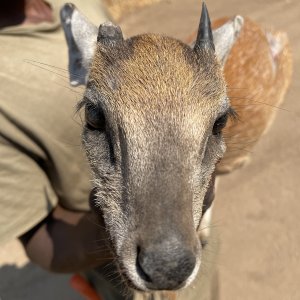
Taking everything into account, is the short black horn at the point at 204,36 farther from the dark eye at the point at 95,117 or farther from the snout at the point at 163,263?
the snout at the point at 163,263

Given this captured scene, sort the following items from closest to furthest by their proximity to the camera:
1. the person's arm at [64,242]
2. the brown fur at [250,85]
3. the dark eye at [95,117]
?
the dark eye at [95,117]
the person's arm at [64,242]
the brown fur at [250,85]

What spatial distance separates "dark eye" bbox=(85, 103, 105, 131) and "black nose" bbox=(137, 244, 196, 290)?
0.65 metres

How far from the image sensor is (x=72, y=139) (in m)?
2.62

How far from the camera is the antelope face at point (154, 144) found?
1.63 metres

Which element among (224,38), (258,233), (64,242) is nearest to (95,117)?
(64,242)

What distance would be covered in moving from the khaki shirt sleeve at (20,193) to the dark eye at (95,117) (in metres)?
0.52

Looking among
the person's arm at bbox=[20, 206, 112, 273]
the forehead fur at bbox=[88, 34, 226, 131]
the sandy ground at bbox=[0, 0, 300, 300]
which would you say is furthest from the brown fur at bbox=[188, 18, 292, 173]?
the forehead fur at bbox=[88, 34, 226, 131]

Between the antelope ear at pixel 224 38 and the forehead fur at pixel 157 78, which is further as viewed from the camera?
the antelope ear at pixel 224 38

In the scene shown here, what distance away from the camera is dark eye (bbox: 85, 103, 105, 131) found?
2.05 metres

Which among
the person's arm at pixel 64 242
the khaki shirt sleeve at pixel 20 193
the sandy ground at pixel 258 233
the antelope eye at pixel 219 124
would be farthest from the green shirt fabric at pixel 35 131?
the sandy ground at pixel 258 233

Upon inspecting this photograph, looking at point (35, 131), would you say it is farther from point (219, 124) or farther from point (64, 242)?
point (219, 124)

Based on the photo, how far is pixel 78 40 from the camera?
2.46 metres

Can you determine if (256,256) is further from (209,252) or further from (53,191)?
(53,191)

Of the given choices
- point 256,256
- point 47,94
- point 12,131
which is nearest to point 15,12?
point 47,94
